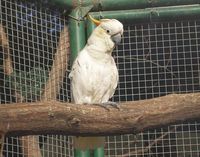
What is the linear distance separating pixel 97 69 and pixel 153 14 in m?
0.48

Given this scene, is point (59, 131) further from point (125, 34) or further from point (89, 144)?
point (125, 34)

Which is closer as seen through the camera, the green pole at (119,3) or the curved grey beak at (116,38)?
the curved grey beak at (116,38)

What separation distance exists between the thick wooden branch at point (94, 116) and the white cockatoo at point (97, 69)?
559mm

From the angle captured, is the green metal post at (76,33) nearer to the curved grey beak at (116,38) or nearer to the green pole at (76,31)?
the green pole at (76,31)

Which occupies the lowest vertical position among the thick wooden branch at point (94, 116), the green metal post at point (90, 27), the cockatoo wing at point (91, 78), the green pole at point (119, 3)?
the thick wooden branch at point (94, 116)

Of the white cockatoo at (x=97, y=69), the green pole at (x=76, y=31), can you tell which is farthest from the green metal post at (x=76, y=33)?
the white cockatoo at (x=97, y=69)

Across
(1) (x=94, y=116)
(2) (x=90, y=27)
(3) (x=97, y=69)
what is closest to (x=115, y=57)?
(2) (x=90, y=27)

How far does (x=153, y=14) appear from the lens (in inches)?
111

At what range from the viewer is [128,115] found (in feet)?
6.74

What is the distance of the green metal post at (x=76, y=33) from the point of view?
280 cm

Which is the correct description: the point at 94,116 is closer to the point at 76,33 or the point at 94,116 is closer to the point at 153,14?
the point at 76,33

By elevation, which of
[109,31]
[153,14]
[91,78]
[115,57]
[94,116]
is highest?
[153,14]

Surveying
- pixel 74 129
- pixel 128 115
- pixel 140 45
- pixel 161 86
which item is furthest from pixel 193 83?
pixel 74 129

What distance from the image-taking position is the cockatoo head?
2.64 meters
